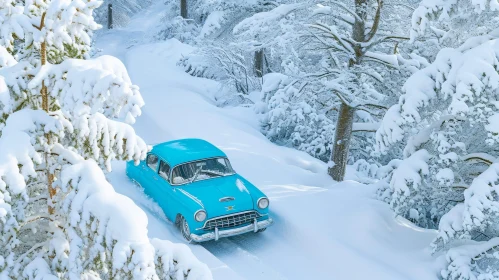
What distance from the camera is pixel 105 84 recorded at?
3602 mm

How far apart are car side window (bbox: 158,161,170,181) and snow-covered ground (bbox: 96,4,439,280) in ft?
2.60

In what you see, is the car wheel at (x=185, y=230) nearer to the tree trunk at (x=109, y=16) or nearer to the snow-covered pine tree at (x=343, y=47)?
the snow-covered pine tree at (x=343, y=47)

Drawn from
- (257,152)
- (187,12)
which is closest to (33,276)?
(257,152)

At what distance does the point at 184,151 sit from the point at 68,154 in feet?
21.1

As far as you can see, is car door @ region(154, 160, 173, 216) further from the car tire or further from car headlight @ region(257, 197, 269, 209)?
car headlight @ region(257, 197, 269, 209)

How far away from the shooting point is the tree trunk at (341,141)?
12.2m

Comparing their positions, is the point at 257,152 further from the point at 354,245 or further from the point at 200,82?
the point at 200,82

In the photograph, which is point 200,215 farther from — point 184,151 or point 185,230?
point 184,151

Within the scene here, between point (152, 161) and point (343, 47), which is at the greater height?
point (343, 47)

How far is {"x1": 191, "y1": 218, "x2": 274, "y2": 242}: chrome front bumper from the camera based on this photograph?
905 cm

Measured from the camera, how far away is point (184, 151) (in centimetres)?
1045

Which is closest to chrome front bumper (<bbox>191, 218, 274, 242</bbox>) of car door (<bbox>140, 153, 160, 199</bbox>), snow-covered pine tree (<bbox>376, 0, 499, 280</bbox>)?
car door (<bbox>140, 153, 160, 199</bbox>)

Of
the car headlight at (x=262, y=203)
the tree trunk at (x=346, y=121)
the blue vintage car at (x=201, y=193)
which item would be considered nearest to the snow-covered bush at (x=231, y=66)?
the tree trunk at (x=346, y=121)

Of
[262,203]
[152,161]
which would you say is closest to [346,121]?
[262,203]
